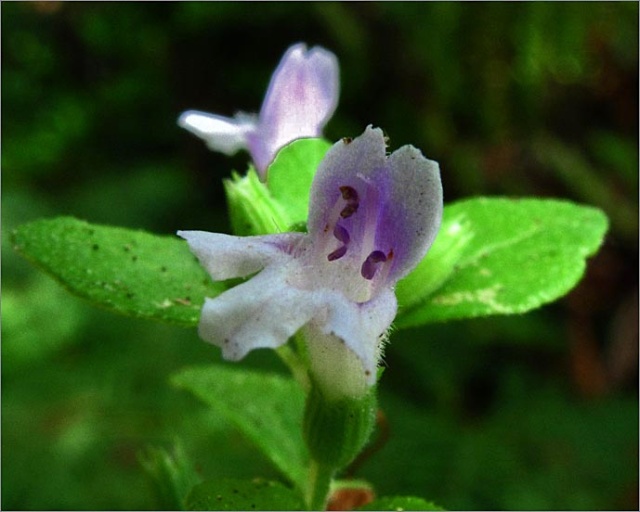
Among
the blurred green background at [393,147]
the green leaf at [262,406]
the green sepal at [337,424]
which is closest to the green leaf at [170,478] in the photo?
the green leaf at [262,406]

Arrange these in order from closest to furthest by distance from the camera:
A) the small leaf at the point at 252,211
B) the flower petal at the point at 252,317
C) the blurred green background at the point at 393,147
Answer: the flower petal at the point at 252,317, the small leaf at the point at 252,211, the blurred green background at the point at 393,147

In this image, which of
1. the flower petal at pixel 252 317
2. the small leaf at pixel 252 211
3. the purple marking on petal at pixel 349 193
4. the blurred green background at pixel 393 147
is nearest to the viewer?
the flower petal at pixel 252 317

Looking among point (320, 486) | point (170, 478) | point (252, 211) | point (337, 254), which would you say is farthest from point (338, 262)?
point (170, 478)

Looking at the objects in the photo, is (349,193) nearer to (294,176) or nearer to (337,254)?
(337,254)

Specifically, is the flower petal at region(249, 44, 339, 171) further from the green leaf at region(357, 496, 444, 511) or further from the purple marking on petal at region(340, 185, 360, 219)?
the green leaf at region(357, 496, 444, 511)

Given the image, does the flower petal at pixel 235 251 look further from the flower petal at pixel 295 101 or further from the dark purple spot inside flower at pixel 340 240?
the flower petal at pixel 295 101

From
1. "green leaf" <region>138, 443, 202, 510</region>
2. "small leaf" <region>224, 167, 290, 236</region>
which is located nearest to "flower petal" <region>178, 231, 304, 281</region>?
"small leaf" <region>224, 167, 290, 236</region>
